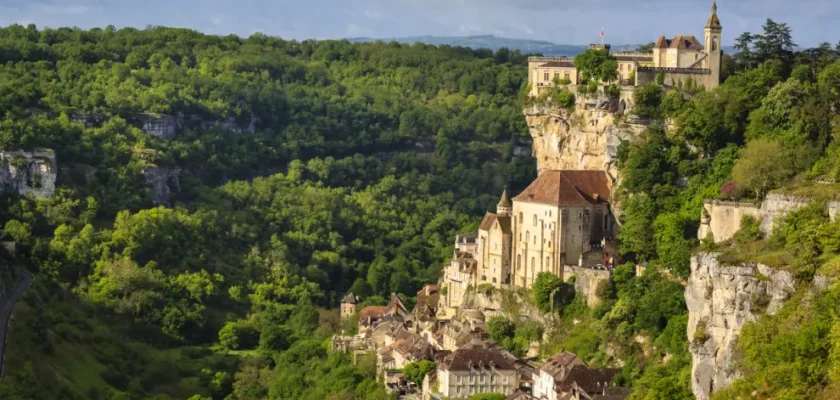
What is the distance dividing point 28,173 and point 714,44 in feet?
170

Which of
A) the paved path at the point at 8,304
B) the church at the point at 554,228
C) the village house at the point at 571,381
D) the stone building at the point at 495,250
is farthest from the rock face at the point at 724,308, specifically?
the paved path at the point at 8,304

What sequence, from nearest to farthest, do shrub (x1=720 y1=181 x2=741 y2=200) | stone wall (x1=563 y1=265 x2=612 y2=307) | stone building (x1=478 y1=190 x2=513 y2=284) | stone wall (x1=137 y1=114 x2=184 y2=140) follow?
shrub (x1=720 y1=181 x2=741 y2=200) < stone wall (x1=563 y1=265 x2=612 y2=307) < stone building (x1=478 y1=190 x2=513 y2=284) < stone wall (x1=137 y1=114 x2=184 y2=140)

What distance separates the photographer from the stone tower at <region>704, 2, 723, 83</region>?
89000 mm

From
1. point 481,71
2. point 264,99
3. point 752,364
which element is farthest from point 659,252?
point 481,71

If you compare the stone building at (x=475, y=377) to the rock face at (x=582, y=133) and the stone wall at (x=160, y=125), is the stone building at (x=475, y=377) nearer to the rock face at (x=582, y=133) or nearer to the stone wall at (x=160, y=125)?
the rock face at (x=582, y=133)

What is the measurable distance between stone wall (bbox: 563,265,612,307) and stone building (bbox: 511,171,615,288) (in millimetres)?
633

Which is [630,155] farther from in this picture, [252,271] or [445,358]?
[252,271]

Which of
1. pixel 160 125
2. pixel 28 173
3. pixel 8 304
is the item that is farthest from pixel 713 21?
pixel 160 125

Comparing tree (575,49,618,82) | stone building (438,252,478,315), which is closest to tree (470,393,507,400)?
stone building (438,252,478,315)

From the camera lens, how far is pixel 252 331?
111 m

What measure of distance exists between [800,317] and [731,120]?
2264 centimetres

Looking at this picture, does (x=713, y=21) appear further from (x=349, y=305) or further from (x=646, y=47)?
(x=349, y=305)

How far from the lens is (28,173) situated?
120188mm

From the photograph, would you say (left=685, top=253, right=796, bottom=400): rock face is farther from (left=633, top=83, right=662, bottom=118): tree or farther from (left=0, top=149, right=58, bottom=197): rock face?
(left=0, top=149, right=58, bottom=197): rock face
